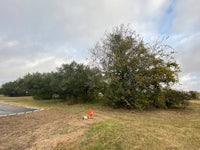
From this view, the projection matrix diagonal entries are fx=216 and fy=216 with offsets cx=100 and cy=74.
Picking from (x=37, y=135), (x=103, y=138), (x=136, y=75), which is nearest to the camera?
(x=103, y=138)

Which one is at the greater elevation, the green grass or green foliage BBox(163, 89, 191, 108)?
green foliage BBox(163, 89, 191, 108)

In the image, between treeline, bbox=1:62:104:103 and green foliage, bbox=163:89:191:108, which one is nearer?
green foliage, bbox=163:89:191:108

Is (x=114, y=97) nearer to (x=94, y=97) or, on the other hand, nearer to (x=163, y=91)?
(x=163, y=91)

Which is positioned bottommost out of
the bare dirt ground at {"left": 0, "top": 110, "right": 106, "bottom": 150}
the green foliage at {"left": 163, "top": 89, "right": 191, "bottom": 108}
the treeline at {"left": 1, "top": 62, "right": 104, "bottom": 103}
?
the bare dirt ground at {"left": 0, "top": 110, "right": 106, "bottom": 150}

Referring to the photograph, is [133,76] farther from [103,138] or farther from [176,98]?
[103,138]

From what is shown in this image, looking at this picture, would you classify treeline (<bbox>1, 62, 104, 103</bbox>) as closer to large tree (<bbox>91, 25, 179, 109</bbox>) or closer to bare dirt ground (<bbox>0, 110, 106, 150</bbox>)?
large tree (<bbox>91, 25, 179, 109</bbox>)

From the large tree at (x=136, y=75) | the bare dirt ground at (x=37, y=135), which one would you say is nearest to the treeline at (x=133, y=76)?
the large tree at (x=136, y=75)

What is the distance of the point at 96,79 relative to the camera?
53.0 ft

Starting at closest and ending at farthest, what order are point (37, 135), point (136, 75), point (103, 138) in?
point (103, 138) → point (37, 135) → point (136, 75)

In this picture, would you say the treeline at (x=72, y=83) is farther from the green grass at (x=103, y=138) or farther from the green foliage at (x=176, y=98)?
the green grass at (x=103, y=138)

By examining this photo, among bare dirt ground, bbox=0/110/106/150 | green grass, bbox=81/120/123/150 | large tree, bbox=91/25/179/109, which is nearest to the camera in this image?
green grass, bbox=81/120/123/150

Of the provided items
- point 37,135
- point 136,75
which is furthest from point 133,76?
point 37,135

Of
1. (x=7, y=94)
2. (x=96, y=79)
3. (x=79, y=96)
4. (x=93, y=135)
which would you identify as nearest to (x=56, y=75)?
(x=79, y=96)

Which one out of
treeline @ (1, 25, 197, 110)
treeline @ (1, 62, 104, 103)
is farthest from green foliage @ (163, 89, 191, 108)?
treeline @ (1, 62, 104, 103)
